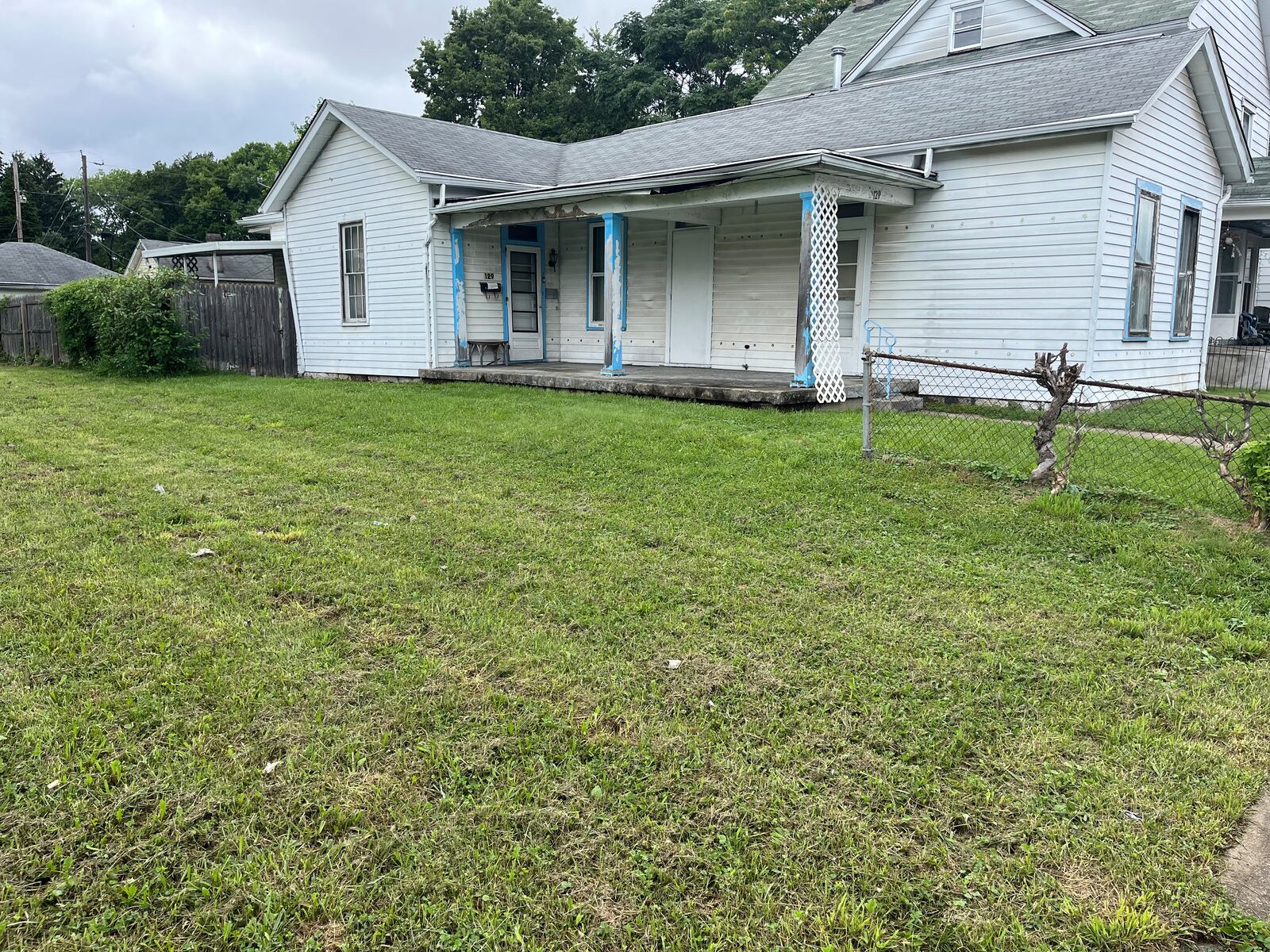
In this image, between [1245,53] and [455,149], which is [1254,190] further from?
[455,149]

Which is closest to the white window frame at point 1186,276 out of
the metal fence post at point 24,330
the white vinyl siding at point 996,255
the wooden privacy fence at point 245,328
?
the white vinyl siding at point 996,255

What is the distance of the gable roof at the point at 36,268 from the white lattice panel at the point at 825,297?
31.8 m

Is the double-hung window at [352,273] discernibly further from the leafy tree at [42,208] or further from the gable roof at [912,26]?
the leafy tree at [42,208]

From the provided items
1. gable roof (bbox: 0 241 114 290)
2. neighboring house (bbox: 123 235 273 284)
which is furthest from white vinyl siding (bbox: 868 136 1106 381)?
gable roof (bbox: 0 241 114 290)

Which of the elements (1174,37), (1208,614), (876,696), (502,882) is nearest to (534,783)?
(502,882)

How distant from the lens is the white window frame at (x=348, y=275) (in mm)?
14922

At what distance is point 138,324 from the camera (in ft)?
45.4

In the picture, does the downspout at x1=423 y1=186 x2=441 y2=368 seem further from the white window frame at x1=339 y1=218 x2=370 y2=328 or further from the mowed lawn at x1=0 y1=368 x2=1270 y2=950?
the mowed lawn at x1=0 y1=368 x2=1270 y2=950

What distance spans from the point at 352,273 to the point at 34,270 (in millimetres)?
26952

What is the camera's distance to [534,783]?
2453mm

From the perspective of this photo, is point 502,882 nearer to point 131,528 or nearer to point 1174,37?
point 131,528

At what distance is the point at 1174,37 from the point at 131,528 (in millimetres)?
12691

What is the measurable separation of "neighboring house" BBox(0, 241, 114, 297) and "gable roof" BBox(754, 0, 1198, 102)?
87.5 ft

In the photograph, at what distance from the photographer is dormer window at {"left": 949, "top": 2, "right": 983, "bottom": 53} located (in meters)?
16.5
